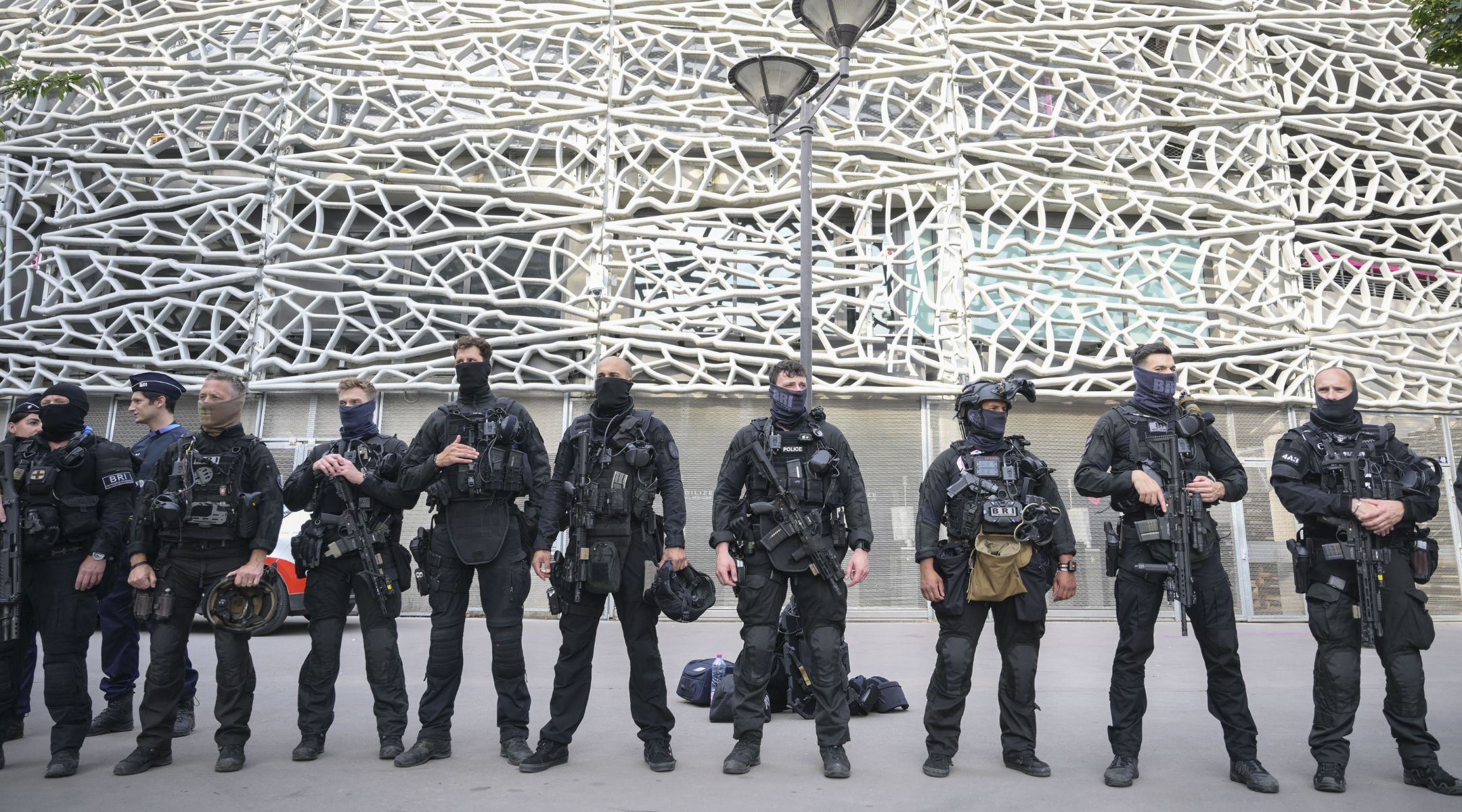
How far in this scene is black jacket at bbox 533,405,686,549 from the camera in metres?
5.09

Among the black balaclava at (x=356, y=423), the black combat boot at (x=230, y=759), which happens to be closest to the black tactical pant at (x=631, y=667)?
the black combat boot at (x=230, y=759)

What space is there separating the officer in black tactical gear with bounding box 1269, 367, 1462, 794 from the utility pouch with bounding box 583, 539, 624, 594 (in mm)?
3376

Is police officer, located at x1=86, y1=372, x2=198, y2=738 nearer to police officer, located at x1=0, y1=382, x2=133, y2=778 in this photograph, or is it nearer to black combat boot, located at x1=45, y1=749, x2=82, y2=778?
police officer, located at x1=0, y1=382, x2=133, y2=778

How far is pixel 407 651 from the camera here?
9.25 m

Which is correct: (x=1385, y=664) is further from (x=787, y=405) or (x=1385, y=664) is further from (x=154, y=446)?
(x=154, y=446)

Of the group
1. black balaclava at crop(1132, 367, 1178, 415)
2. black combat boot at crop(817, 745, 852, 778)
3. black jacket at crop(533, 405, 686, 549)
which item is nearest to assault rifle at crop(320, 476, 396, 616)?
black jacket at crop(533, 405, 686, 549)

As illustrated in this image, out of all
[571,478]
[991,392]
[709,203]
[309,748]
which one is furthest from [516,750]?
[709,203]

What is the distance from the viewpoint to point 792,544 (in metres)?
4.97

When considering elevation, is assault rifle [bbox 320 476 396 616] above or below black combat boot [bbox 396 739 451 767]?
above

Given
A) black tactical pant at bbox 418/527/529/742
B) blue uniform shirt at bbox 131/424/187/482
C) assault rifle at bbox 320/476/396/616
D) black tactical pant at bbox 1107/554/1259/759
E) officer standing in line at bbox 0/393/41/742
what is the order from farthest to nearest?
blue uniform shirt at bbox 131/424/187/482
officer standing in line at bbox 0/393/41/742
assault rifle at bbox 320/476/396/616
black tactical pant at bbox 418/527/529/742
black tactical pant at bbox 1107/554/1259/759

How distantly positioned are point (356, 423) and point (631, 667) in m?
2.09

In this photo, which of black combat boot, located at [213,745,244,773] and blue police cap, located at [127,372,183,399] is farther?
blue police cap, located at [127,372,183,399]

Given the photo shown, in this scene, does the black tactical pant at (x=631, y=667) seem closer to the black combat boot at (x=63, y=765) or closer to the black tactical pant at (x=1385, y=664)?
the black combat boot at (x=63, y=765)

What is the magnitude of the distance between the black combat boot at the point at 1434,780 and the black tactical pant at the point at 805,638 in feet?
8.68
